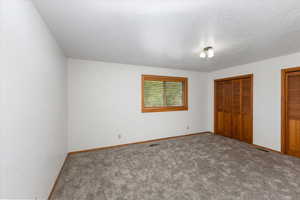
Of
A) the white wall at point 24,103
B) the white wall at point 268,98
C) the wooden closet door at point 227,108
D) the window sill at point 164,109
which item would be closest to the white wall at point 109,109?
the window sill at point 164,109

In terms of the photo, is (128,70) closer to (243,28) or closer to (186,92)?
(186,92)

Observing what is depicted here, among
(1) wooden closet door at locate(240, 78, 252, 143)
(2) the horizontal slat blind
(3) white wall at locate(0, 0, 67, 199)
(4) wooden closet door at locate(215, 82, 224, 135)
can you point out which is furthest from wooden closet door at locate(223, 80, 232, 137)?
(3) white wall at locate(0, 0, 67, 199)

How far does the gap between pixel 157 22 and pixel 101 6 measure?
0.68 meters

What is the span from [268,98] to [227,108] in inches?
44.6

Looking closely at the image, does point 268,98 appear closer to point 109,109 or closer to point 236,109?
point 236,109

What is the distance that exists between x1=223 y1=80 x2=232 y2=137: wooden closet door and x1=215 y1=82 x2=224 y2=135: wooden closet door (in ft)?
0.39

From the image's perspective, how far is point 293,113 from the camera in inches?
110

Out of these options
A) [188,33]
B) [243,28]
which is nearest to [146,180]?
[188,33]

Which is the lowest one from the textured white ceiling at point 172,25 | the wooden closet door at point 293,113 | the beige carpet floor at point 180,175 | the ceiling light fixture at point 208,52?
the beige carpet floor at point 180,175

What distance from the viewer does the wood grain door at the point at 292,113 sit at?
2725 millimetres

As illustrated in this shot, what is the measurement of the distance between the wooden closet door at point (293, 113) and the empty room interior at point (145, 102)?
0.02 metres

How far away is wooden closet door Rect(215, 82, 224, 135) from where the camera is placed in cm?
434

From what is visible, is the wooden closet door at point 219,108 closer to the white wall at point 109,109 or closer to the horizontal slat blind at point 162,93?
the horizontal slat blind at point 162,93

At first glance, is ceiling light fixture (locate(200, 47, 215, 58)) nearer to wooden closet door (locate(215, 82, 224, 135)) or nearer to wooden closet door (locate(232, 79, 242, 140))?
wooden closet door (locate(232, 79, 242, 140))
